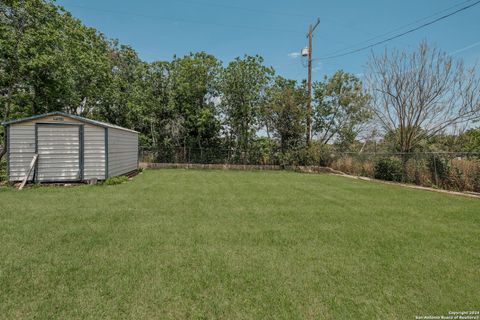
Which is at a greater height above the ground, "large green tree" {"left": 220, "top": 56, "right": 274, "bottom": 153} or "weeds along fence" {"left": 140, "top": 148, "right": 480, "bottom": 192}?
"large green tree" {"left": 220, "top": 56, "right": 274, "bottom": 153}

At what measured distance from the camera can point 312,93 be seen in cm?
1666

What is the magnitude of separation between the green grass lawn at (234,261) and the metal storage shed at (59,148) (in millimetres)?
2736

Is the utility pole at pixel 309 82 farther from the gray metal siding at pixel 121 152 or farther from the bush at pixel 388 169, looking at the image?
the gray metal siding at pixel 121 152

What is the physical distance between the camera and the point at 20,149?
7.91 metres

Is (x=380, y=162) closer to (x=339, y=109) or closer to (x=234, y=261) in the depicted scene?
(x=339, y=109)

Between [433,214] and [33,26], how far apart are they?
1525 centimetres

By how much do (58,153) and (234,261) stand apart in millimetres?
7955

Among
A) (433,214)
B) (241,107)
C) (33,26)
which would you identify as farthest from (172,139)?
(433,214)

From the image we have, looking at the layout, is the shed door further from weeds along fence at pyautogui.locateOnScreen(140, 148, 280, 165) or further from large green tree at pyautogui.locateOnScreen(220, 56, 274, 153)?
large green tree at pyautogui.locateOnScreen(220, 56, 274, 153)

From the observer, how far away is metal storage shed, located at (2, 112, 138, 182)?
7.88 m

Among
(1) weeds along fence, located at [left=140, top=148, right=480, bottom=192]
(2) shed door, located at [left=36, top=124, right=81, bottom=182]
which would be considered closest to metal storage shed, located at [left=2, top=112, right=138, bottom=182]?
(2) shed door, located at [left=36, top=124, right=81, bottom=182]

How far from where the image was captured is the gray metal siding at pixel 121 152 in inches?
358

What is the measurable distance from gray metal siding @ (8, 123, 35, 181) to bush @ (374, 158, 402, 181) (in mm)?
13172

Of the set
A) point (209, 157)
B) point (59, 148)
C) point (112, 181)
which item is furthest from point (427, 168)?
point (59, 148)
